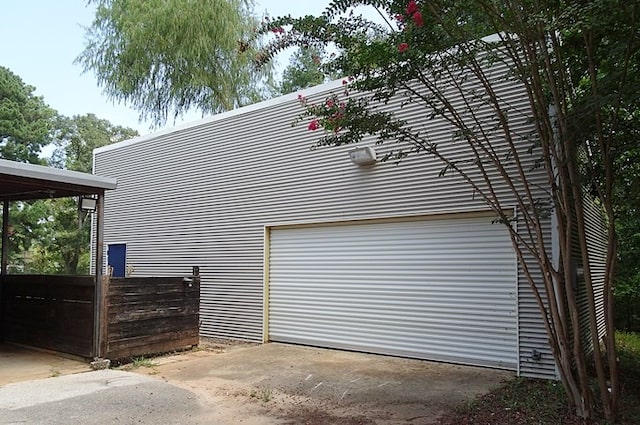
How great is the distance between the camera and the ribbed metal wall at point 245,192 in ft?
21.7

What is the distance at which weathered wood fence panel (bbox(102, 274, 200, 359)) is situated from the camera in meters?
6.25

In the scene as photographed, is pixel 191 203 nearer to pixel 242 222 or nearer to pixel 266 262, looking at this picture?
pixel 242 222

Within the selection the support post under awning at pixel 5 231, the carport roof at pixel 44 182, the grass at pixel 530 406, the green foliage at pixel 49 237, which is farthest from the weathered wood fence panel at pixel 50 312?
the green foliage at pixel 49 237

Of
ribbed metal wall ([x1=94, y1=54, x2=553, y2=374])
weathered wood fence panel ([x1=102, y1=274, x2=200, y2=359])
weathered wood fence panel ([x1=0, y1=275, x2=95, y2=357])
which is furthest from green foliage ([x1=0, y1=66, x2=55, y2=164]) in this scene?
weathered wood fence panel ([x1=102, y1=274, x2=200, y2=359])

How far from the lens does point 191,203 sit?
939cm

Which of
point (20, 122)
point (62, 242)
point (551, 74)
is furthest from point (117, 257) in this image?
point (20, 122)

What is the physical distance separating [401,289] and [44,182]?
192 inches

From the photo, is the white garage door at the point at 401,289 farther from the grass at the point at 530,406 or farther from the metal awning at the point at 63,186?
the metal awning at the point at 63,186

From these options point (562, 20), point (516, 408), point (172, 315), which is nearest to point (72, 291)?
point (172, 315)

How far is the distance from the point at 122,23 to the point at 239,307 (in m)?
10.7

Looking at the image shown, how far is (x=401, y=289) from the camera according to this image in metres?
6.90

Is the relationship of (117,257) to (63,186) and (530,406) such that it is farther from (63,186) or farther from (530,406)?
(530,406)

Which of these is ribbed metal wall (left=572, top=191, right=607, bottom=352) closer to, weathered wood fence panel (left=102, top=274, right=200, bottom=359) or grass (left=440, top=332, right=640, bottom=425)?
grass (left=440, top=332, right=640, bottom=425)

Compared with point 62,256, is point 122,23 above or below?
above
